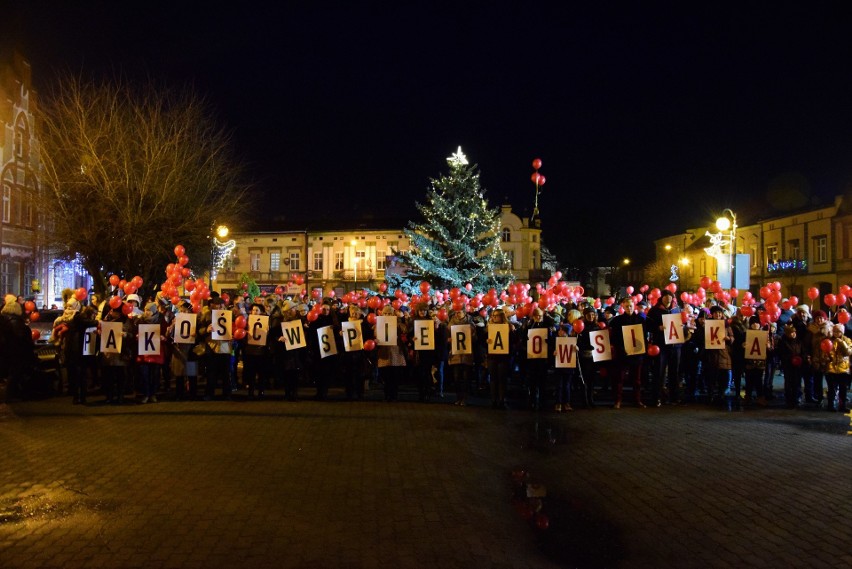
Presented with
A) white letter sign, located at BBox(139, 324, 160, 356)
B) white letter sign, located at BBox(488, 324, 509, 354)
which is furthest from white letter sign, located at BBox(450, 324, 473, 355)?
white letter sign, located at BBox(139, 324, 160, 356)

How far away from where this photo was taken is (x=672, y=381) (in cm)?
1280

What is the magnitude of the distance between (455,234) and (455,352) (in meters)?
18.5

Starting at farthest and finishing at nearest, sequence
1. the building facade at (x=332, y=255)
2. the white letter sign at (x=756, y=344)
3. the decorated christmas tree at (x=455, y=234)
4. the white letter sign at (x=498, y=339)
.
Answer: the building facade at (x=332, y=255) → the decorated christmas tree at (x=455, y=234) → the white letter sign at (x=756, y=344) → the white letter sign at (x=498, y=339)

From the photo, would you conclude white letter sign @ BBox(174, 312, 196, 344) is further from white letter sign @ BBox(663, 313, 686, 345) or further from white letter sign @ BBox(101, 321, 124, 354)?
white letter sign @ BBox(663, 313, 686, 345)

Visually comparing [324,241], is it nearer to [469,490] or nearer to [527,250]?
[527,250]

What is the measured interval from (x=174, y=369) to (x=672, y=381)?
9811 millimetres

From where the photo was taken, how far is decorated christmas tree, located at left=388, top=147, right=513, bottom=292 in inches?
1202

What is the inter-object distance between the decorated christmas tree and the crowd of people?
16.8 meters

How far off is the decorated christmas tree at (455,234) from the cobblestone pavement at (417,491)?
64.7ft

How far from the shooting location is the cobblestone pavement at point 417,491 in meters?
5.33

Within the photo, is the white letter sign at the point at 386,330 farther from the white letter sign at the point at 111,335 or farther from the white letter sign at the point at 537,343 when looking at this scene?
the white letter sign at the point at 111,335

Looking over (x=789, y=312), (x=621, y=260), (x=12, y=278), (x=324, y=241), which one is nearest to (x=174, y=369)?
(x=789, y=312)

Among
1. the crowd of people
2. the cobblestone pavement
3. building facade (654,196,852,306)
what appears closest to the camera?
the cobblestone pavement

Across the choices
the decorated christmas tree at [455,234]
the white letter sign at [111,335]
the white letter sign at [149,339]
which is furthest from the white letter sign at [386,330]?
the decorated christmas tree at [455,234]
